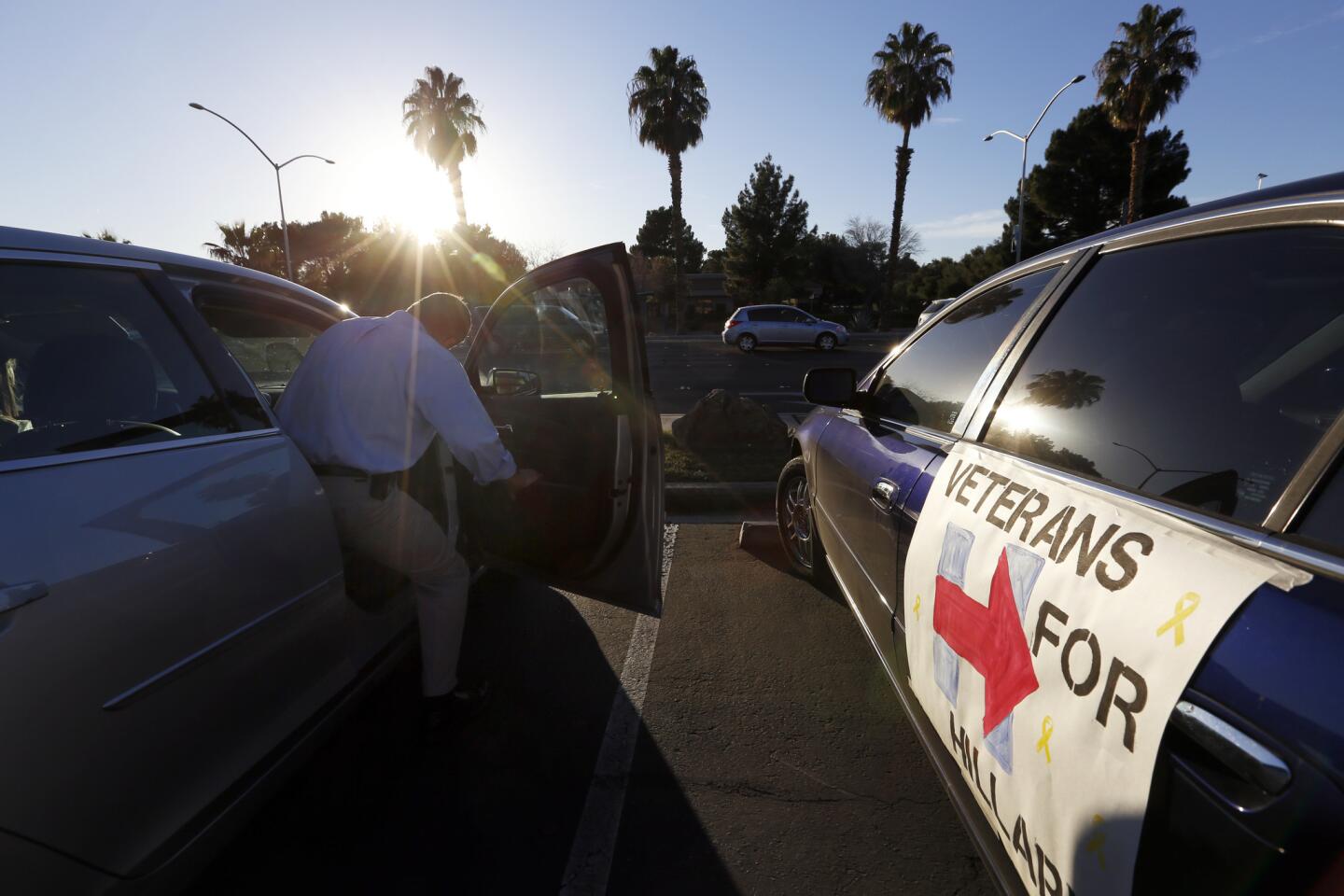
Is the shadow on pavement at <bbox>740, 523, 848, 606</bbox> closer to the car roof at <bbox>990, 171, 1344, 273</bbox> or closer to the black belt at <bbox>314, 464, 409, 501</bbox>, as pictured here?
the black belt at <bbox>314, 464, 409, 501</bbox>

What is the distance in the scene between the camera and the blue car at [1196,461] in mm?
955

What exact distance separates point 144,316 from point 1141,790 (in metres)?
2.53

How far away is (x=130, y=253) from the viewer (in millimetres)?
2051

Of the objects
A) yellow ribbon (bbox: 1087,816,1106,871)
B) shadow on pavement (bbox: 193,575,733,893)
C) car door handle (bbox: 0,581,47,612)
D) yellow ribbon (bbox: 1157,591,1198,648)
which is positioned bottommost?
shadow on pavement (bbox: 193,575,733,893)

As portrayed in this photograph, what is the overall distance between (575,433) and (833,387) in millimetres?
1247

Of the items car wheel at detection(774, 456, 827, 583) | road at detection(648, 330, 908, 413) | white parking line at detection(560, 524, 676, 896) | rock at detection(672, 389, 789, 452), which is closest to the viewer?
white parking line at detection(560, 524, 676, 896)

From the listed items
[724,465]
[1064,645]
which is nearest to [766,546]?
[724,465]

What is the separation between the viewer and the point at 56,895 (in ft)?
4.52

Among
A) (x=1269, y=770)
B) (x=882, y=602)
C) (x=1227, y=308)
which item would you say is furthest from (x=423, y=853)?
(x=1227, y=308)

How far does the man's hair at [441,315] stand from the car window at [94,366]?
0.82m

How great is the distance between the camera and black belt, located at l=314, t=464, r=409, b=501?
2451mm

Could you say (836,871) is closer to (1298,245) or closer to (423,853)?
(423,853)

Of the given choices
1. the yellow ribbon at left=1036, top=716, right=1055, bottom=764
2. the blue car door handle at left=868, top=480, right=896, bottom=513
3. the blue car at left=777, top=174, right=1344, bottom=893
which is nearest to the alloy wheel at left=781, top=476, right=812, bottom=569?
the blue car at left=777, top=174, right=1344, bottom=893

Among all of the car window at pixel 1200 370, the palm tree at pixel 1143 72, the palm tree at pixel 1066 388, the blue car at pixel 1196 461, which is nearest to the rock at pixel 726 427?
the blue car at pixel 1196 461
